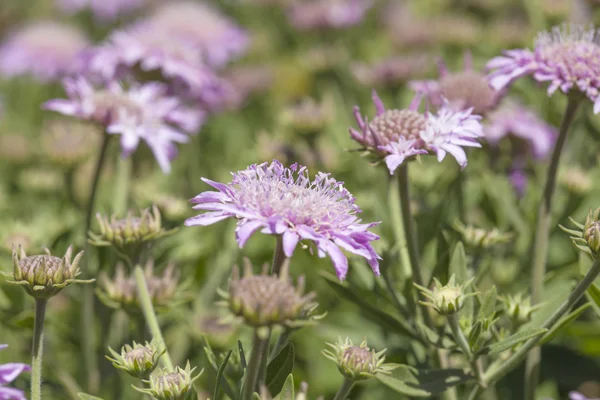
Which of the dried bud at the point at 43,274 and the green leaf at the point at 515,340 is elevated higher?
the dried bud at the point at 43,274

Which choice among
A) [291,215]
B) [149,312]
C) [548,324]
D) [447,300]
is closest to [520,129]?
[548,324]

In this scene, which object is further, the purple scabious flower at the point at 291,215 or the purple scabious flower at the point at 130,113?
the purple scabious flower at the point at 130,113

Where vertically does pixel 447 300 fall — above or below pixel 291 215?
below

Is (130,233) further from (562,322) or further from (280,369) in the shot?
(562,322)

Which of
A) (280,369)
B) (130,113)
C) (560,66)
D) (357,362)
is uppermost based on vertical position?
(560,66)

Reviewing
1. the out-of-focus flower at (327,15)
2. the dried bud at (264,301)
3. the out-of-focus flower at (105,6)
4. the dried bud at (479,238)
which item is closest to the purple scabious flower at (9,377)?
the dried bud at (264,301)

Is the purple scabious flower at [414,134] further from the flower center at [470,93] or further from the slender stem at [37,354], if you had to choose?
the slender stem at [37,354]

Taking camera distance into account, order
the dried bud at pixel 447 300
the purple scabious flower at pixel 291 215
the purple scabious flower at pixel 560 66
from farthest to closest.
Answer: the purple scabious flower at pixel 560 66, the dried bud at pixel 447 300, the purple scabious flower at pixel 291 215

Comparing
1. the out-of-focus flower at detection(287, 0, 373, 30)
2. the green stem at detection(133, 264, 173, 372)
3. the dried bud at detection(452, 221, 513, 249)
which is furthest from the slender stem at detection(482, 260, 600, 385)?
the out-of-focus flower at detection(287, 0, 373, 30)
